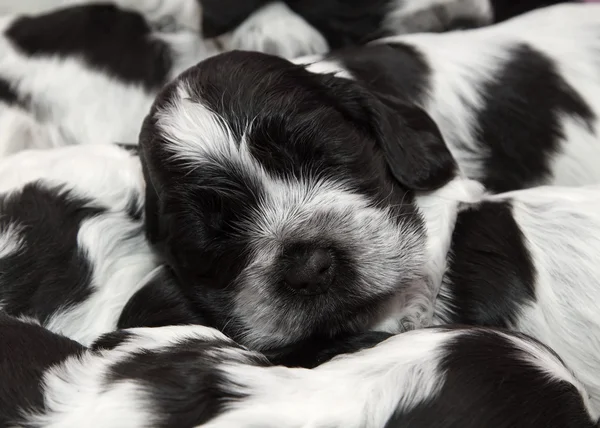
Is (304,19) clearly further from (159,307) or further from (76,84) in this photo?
(159,307)

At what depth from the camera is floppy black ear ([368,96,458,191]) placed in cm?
189

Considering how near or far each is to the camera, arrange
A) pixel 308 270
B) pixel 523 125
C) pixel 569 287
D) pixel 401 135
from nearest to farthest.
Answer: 1. pixel 308 270
2. pixel 569 287
3. pixel 401 135
4. pixel 523 125

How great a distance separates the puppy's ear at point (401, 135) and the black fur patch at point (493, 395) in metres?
0.57

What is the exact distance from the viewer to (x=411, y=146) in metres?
1.92

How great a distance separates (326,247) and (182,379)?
0.48 m

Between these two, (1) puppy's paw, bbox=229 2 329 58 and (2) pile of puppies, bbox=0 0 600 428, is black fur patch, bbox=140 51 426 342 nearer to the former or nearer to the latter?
(2) pile of puppies, bbox=0 0 600 428

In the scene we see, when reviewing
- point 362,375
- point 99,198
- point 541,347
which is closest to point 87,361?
point 362,375

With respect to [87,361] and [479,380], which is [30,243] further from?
[479,380]

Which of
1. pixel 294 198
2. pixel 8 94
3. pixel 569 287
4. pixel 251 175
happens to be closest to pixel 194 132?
pixel 251 175

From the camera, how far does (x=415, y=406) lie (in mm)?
1300

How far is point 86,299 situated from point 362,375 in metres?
0.81

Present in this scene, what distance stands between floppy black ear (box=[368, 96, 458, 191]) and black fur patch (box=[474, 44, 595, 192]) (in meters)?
0.27

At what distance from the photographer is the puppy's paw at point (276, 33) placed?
2.58 meters

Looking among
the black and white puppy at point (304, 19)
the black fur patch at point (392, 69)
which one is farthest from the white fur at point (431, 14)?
the black fur patch at point (392, 69)
